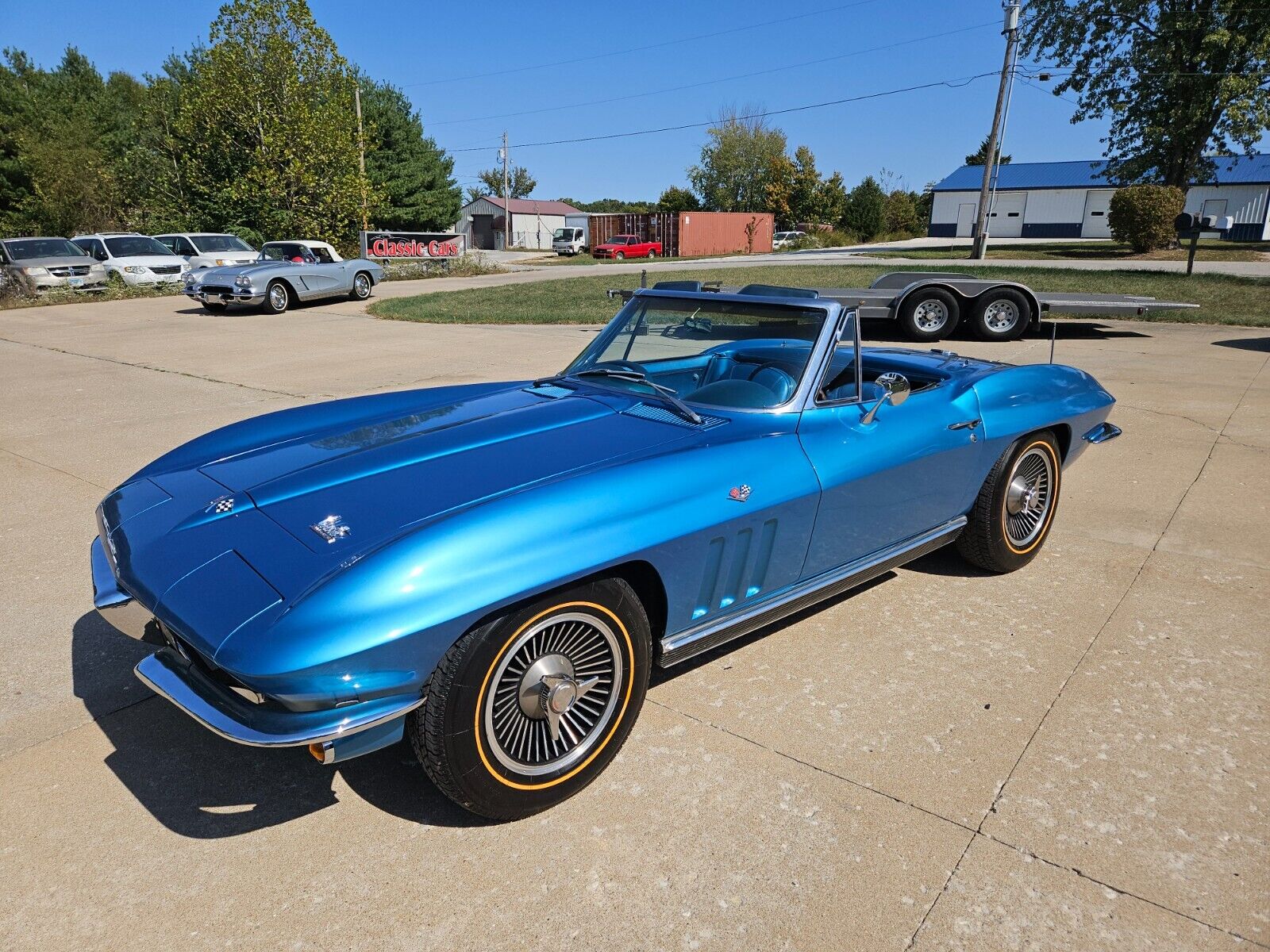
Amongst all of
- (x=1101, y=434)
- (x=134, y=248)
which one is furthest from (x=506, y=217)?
(x=1101, y=434)

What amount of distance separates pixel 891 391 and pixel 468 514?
175 cm

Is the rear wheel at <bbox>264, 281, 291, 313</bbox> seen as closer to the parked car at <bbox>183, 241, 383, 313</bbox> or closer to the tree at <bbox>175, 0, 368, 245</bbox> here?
the parked car at <bbox>183, 241, 383, 313</bbox>

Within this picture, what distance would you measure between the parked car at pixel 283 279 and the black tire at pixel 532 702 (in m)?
16.0

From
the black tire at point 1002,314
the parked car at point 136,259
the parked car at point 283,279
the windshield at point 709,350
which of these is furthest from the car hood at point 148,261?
the windshield at point 709,350

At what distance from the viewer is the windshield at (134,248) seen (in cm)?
2086

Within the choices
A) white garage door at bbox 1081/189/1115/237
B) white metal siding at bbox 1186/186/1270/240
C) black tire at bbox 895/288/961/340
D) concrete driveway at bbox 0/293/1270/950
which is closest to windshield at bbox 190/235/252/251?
black tire at bbox 895/288/961/340

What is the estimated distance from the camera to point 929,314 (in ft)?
39.0

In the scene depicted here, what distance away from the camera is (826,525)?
10.0 ft

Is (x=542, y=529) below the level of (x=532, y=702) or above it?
above

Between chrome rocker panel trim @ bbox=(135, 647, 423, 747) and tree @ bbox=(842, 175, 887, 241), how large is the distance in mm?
55755

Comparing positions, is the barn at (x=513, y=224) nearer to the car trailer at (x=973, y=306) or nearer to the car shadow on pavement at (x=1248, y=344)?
the car trailer at (x=973, y=306)

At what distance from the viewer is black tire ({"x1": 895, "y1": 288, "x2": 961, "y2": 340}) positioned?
38.4 feet

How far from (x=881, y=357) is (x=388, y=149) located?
155 feet

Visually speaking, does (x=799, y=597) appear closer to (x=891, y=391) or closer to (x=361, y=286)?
(x=891, y=391)
